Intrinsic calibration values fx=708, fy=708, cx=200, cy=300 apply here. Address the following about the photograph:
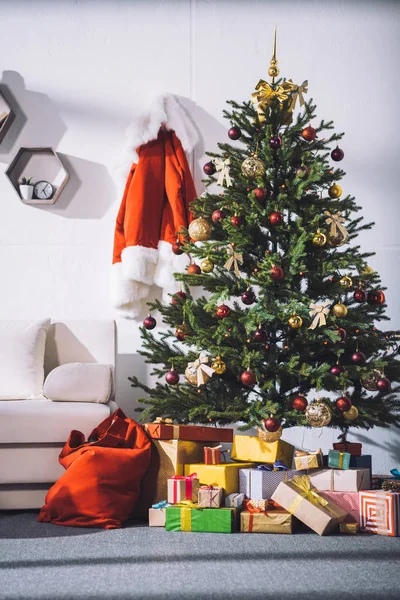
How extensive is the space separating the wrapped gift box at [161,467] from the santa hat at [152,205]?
44.5 inches

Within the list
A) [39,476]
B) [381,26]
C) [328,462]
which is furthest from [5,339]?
[381,26]

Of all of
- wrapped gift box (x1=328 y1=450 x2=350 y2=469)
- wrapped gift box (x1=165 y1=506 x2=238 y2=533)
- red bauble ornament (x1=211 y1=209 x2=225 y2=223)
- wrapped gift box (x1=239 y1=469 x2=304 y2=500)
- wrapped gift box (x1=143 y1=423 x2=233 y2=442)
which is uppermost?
red bauble ornament (x1=211 y1=209 x2=225 y2=223)

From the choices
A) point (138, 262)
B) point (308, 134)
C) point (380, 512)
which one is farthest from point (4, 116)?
point (380, 512)

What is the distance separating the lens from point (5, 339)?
3.41 m

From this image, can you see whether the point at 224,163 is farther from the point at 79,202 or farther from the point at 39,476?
the point at 39,476

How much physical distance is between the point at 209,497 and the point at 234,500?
10 centimetres

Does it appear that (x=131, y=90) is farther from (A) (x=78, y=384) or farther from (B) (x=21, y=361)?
(A) (x=78, y=384)

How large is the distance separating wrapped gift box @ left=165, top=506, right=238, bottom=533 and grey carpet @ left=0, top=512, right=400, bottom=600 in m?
0.05

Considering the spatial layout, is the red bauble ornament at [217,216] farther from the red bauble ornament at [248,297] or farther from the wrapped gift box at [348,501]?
the wrapped gift box at [348,501]

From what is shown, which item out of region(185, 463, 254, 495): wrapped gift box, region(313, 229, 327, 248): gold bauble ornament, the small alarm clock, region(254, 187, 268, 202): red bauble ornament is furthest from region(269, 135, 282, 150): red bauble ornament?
the small alarm clock

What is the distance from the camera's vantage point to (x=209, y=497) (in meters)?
2.56

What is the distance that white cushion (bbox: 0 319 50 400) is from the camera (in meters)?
3.31

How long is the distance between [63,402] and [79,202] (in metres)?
1.34

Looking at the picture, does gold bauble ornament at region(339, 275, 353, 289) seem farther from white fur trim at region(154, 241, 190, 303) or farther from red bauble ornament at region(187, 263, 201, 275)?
white fur trim at region(154, 241, 190, 303)
